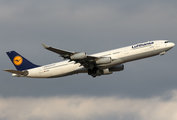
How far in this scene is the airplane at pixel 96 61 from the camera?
196 ft

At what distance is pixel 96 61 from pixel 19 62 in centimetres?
1868

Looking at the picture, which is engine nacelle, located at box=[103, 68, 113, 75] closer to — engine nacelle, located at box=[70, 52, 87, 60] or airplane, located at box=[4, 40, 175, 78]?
airplane, located at box=[4, 40, 175, 78]

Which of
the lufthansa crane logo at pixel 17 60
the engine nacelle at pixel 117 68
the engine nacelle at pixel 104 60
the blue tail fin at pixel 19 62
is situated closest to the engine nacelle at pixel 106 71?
the engine nacelle at pixel 117 68

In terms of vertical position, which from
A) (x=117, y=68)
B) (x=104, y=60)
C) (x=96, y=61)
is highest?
(x=96, y=61)

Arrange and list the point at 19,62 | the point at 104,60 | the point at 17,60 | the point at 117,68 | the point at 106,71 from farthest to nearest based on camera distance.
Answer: the point at 17,60 < the point at 19,62 < the point at 117,68 < the point at 106,71 < the point at 104,60

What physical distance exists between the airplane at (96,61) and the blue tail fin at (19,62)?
7 centimetres

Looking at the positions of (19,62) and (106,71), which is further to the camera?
(19,62)

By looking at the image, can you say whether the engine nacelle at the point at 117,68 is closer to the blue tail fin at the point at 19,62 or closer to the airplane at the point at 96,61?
the airplane at the point at 96,61

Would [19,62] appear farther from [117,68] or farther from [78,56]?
[117,68]

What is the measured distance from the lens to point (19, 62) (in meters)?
68.9

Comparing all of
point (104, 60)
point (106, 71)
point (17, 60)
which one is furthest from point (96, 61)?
point (17, 60)

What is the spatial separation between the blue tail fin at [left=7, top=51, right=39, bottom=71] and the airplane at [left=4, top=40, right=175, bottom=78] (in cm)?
7

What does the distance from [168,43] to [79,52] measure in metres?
18.3

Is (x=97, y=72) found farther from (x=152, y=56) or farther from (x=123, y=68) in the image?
(x=152, y=56)
